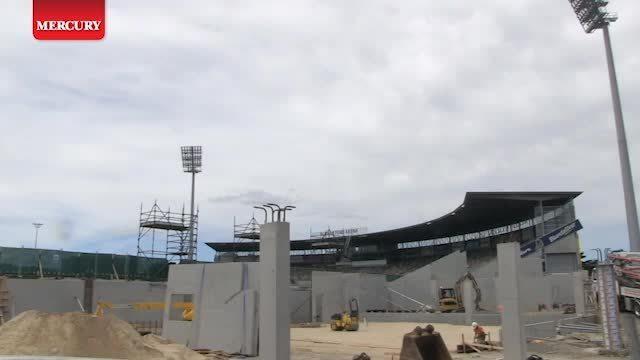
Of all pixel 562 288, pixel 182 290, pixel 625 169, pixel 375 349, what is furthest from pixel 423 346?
pixel 562 288

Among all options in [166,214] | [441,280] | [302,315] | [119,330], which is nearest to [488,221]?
[441,280]

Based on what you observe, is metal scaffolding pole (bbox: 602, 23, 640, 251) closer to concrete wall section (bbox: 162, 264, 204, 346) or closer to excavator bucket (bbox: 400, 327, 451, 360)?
excavator bucket (bbox: 400, 327, 451, 360)

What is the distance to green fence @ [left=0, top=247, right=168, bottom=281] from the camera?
37.9 metres

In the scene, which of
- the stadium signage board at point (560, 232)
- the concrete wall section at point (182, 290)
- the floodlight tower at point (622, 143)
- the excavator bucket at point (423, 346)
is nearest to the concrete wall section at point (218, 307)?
the concrete wall section at point (182, 290)

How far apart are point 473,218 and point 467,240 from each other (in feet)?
41.9

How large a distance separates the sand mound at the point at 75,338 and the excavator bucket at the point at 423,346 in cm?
806

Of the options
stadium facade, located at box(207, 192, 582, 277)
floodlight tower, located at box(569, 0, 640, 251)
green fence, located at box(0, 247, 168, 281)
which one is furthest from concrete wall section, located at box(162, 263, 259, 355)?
floodlight tower, located at box(569, 0, 640, 251)

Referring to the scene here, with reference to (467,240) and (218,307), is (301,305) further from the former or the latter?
(467,240)

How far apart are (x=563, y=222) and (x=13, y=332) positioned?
53029 mm

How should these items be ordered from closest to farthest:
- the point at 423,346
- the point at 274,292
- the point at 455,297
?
the point at 423,346
the point at 274,292
the point at 455,297

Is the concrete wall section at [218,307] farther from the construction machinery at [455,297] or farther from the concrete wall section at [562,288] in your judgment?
the concrete wall section at [562,288]

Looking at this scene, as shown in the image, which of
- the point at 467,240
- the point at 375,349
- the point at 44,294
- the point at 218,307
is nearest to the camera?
the point at 218,307

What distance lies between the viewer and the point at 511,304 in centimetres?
1694

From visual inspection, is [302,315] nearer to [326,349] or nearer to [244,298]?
[326,349]
